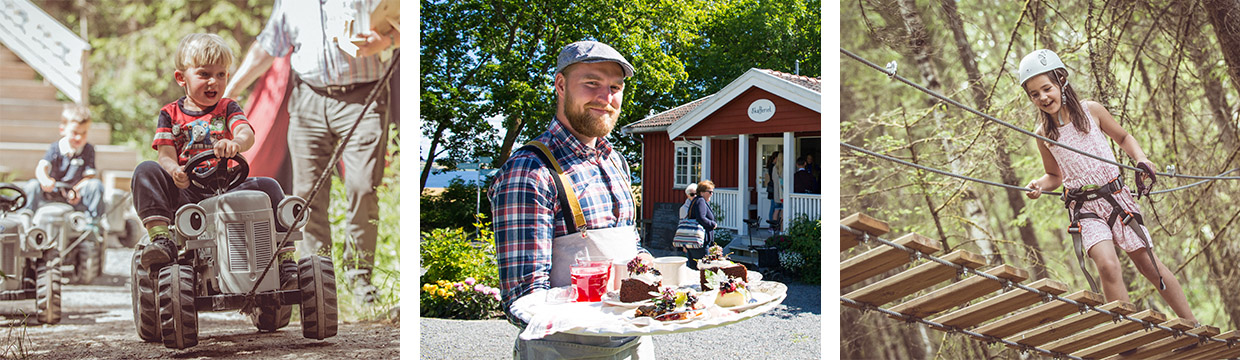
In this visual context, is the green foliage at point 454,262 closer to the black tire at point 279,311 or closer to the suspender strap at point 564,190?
the black tire at point 279,311

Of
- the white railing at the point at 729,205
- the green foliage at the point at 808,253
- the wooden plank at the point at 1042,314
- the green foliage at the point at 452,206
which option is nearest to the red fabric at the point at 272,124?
the green foliage at the point at 452,206

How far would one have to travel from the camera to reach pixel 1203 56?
3939mm

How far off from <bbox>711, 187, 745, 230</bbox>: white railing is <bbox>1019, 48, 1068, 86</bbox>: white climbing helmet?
16.4 ft

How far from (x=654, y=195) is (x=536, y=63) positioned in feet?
7.55

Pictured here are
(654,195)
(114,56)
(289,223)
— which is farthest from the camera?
(654,195)

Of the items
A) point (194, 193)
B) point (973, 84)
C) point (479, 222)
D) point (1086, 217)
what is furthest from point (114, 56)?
point (1086, 217)

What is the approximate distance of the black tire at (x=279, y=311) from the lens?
12.9 feet

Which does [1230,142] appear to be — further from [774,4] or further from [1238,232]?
[774,4]

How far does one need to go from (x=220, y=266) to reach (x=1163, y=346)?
4585 millimetres

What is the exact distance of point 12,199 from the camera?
3543 millimetres

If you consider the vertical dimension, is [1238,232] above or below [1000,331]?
above

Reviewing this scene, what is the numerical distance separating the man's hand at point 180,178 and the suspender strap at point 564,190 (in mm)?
2198

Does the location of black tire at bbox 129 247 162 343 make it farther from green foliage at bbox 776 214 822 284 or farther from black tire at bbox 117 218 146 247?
green foliage at bbox 776 214 822 284

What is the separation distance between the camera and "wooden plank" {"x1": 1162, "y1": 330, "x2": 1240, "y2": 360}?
3.79 m
